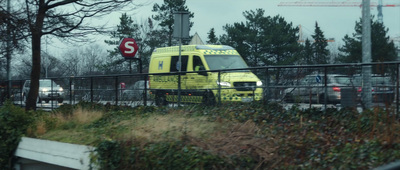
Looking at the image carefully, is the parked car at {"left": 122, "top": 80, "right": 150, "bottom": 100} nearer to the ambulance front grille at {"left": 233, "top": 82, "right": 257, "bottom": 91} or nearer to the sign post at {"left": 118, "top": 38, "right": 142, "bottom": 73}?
the sign post at {"left": 118, "top": 38, "right": 142, "bottom": 73}

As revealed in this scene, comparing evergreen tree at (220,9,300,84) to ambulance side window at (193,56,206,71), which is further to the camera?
evergreen tree at (220,9,300,84)

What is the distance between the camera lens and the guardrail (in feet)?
26.8

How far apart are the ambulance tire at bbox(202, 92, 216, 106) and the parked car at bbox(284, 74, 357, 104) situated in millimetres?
2307

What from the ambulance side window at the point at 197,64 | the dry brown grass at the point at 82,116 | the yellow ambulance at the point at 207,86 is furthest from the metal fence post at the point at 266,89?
the ambulance side window at the point at 197,64

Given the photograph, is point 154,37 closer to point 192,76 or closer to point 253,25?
point 253,25

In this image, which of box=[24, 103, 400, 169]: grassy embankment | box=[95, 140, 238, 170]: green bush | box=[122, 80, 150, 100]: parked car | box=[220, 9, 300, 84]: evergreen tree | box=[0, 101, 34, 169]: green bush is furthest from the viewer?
box=[220, 9, 300, 84]: evergreen tree

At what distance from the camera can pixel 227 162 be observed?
623 centimetres

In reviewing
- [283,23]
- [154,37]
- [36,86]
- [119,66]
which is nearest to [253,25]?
[283,23]

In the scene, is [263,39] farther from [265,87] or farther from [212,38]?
[265,87]

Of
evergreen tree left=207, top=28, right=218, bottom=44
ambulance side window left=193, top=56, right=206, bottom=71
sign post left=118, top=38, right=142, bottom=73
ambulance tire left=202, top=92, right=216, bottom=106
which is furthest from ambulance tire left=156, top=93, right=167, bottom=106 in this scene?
evergreen tree left=207, top=28, right=218, bottom=44

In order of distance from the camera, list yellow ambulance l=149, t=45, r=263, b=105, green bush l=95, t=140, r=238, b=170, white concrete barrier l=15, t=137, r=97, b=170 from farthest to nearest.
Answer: yellow ambulance l=149, t=45, r=263, b=105
white concrete barrier l=15, t=137, r=97, b=170
green bush l=95, t=140, r=238, b=170

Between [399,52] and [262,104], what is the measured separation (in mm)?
48101

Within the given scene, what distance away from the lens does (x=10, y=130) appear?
10250mm

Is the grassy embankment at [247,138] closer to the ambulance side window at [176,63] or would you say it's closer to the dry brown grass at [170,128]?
the dry brown grass at [170,128]
